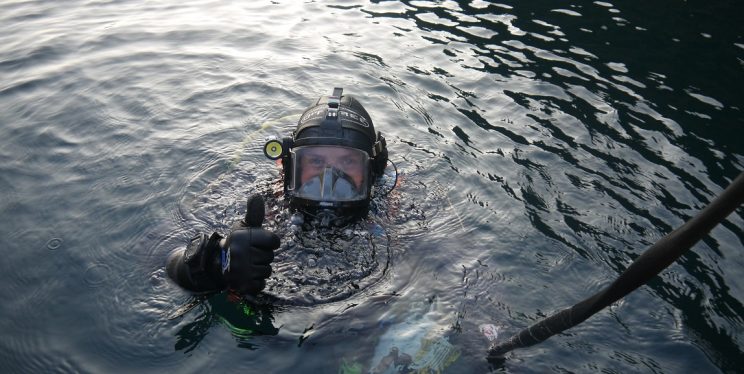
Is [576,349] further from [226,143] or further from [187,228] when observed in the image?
[226,143]

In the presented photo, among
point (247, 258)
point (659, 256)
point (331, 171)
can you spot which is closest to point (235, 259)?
point (247, 258)

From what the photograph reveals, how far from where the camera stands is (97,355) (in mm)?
4012

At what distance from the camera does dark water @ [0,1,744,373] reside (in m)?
4.23

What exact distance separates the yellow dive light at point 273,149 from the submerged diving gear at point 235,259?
3.39 ft

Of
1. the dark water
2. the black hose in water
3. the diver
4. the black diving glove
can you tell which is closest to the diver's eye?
the diver

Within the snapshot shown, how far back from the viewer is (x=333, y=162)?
5.18 m

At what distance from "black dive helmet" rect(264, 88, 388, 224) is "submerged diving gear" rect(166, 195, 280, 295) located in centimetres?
95

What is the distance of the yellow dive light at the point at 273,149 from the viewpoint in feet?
17.0

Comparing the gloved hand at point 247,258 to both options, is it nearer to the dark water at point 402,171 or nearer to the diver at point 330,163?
the dark water at point 402,171

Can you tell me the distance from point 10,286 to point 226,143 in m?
2.96

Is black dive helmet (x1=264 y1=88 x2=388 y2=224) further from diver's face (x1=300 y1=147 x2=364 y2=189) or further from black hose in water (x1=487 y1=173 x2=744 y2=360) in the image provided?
black hose in water (x1=487 y1=173 x2=744 y2=360)

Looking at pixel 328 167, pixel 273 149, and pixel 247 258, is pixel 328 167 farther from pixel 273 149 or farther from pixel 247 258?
pixel 247 258

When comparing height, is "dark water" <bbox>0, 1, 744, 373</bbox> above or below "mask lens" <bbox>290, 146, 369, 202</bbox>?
below

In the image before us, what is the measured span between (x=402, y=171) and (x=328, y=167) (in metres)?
1.63
